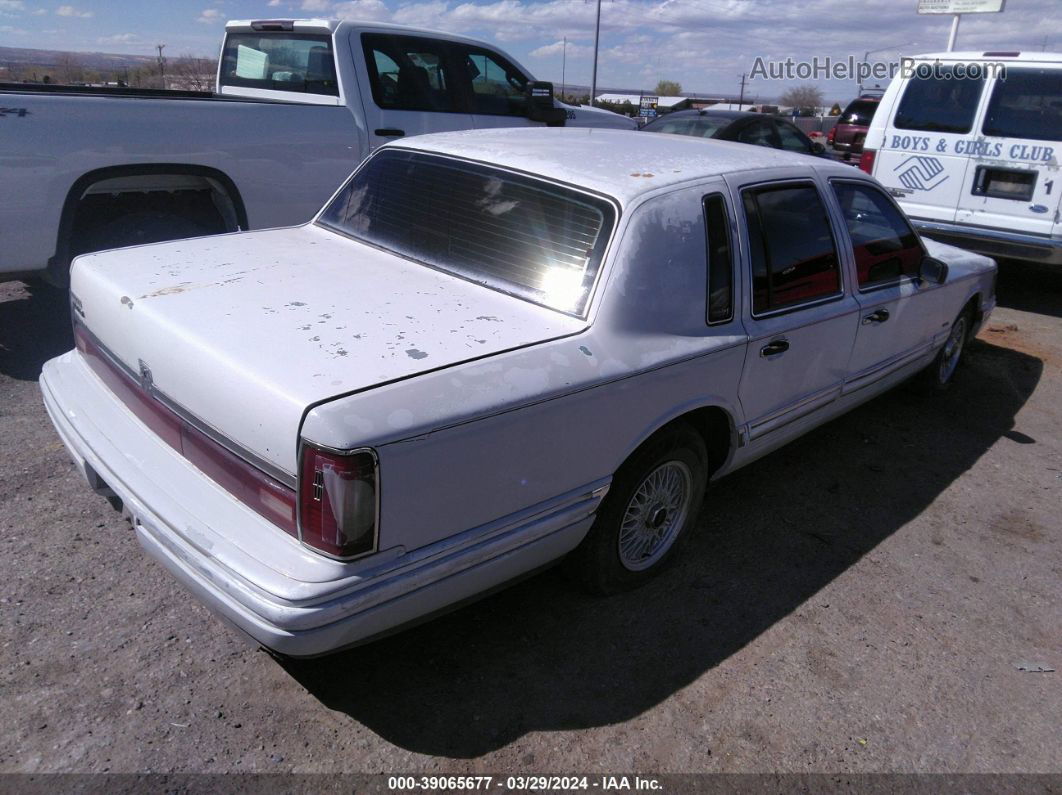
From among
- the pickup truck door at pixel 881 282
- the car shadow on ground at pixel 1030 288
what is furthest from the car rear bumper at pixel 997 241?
the pickup truck door at pixel 881 282

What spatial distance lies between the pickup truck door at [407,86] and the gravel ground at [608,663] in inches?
143

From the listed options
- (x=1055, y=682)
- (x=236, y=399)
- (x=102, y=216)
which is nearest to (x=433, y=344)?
(x=236, y=399)

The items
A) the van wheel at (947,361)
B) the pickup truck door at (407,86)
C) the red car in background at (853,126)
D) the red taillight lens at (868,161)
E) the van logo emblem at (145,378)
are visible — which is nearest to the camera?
the van logo emblem at (145,378)

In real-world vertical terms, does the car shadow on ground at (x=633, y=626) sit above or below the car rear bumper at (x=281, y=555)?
below

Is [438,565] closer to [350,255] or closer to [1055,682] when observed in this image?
[350,255]

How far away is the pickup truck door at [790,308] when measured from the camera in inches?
137

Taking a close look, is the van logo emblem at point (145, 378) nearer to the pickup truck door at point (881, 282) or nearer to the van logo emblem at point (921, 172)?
the pickup truck door at point (881, 282)

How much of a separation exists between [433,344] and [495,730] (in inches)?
50.3

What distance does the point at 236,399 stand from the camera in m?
2.33

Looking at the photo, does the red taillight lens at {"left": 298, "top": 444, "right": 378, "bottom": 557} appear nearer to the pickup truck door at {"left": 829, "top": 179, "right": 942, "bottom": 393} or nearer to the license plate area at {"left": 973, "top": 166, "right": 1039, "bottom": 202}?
the pickup truck door at {"left": 829, "top": 179, "right": 942, "bottom": 393}

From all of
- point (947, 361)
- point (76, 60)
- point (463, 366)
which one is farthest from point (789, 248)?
point (76, 60)

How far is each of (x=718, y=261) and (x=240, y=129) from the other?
3.60 metres

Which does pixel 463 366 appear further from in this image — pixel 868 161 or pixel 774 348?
pixel 868 161

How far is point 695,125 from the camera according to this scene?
36.1 feet
